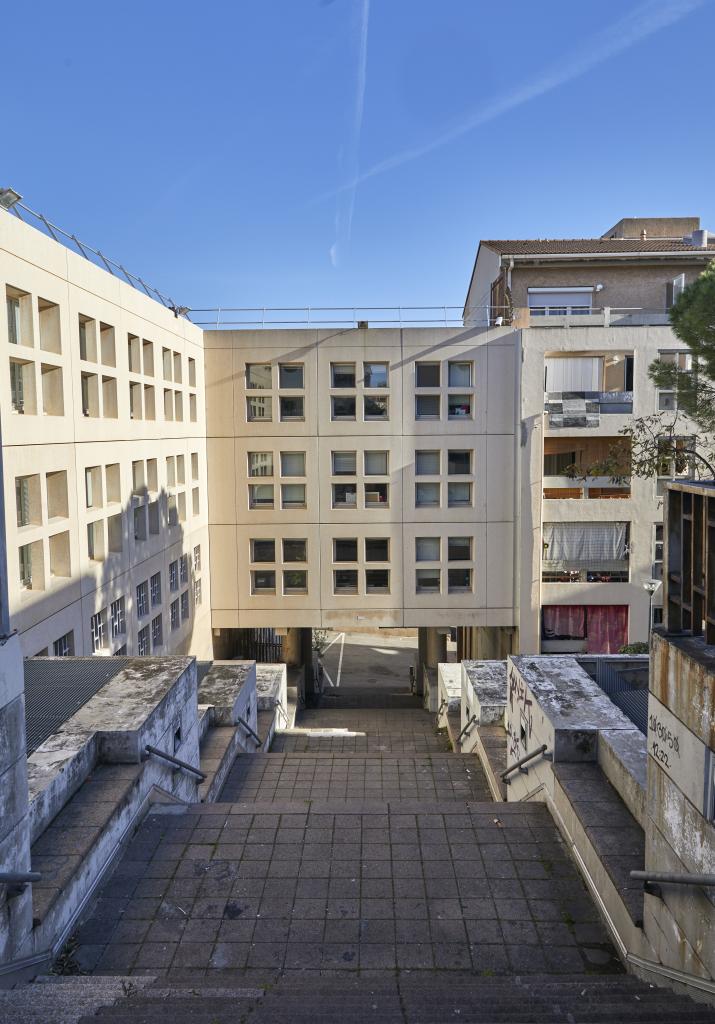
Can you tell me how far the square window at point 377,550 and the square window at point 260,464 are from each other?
14.7ft

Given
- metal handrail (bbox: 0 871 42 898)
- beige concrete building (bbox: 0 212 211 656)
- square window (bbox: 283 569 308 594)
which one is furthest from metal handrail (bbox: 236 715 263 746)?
square window (bbox: 283 569 308 594)

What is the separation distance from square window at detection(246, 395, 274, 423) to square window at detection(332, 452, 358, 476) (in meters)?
2.81

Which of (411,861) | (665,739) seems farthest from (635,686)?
(665,739)

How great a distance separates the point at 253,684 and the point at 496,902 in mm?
11476

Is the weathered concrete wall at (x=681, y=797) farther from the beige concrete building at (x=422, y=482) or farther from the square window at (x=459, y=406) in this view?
the square window at (x=459, y=406)

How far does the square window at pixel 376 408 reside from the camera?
88.9 ft

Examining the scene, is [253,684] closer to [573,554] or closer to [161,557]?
[161,557]

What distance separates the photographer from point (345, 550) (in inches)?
1096

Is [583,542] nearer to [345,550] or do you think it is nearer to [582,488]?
[582,488]

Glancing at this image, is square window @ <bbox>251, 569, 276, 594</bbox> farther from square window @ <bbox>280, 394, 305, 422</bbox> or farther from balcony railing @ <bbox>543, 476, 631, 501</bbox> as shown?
balcony railing @ <bbox>543, 476, 631, 501</bbox>

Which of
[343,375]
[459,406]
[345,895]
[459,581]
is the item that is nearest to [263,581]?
[459,581]

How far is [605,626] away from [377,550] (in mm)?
9142

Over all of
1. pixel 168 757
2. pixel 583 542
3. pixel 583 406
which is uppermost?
pixel 583 406

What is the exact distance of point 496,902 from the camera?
7.78 m
